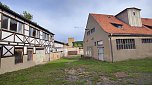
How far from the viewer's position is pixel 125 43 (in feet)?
62.4

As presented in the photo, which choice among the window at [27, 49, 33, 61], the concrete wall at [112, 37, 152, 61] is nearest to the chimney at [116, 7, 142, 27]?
the concrete wall at [112, 37, 152, 61]

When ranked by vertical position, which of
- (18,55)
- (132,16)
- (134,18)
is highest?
(132,16)

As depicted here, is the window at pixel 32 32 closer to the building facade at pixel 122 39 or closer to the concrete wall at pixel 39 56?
the concrete wall at pixel 39 56

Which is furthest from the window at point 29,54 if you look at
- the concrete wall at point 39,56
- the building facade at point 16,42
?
the concrete wall at point 39,56

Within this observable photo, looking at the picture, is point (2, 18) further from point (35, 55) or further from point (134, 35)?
point (134, 35)

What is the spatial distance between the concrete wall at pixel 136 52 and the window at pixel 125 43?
1.49ft

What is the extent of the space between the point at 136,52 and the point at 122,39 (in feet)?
9.68

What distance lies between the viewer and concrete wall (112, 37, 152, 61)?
1824 cm

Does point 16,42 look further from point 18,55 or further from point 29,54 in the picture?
point 29,54

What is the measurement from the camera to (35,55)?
1773 cm

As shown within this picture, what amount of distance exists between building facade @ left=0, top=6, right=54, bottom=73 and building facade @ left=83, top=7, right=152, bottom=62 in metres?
9.87

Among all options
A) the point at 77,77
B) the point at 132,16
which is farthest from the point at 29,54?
the point at 132,16

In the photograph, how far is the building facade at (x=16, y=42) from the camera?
10883 mm

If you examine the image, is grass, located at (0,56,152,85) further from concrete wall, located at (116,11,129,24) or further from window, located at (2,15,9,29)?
concrete wall, located at (116,11,129,24)
